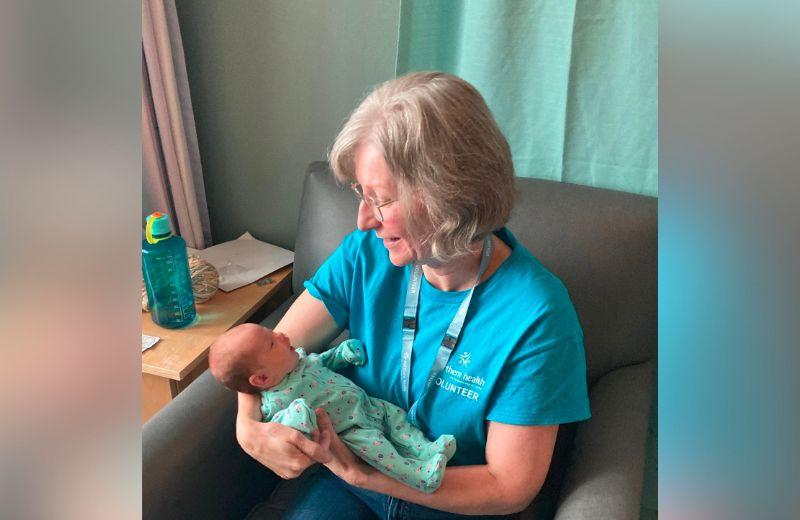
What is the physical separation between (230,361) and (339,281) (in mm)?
341

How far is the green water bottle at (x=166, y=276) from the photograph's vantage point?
5.05 ft

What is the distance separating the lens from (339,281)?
1.39 meters

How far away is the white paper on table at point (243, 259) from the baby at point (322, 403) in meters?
0.68

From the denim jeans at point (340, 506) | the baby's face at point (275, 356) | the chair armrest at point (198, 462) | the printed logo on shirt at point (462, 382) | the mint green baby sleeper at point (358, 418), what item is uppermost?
the baby's face at point (275, 356)

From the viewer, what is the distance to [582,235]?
1.42 meters

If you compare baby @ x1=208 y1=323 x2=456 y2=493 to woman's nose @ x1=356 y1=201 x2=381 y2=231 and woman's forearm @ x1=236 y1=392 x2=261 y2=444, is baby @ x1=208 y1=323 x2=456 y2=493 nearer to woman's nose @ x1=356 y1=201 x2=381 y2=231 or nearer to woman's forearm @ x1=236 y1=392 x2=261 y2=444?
woman's forearm @ x1=236 y1=392 x2=261 y2=444

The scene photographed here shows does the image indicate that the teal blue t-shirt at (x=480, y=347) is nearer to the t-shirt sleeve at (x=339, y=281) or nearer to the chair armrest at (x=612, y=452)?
the t-shirt sleeve at (x=339, y=281)

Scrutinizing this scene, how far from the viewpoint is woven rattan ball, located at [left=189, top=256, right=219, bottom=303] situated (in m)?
1.76

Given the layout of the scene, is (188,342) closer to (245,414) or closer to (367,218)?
(245,414)

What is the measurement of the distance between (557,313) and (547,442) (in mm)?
240

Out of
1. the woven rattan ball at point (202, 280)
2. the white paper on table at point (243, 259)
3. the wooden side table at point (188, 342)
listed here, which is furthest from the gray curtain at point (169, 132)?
the wooden side table at point (188, 342)

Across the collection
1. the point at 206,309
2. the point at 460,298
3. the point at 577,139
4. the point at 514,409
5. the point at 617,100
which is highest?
the point at 617,100
